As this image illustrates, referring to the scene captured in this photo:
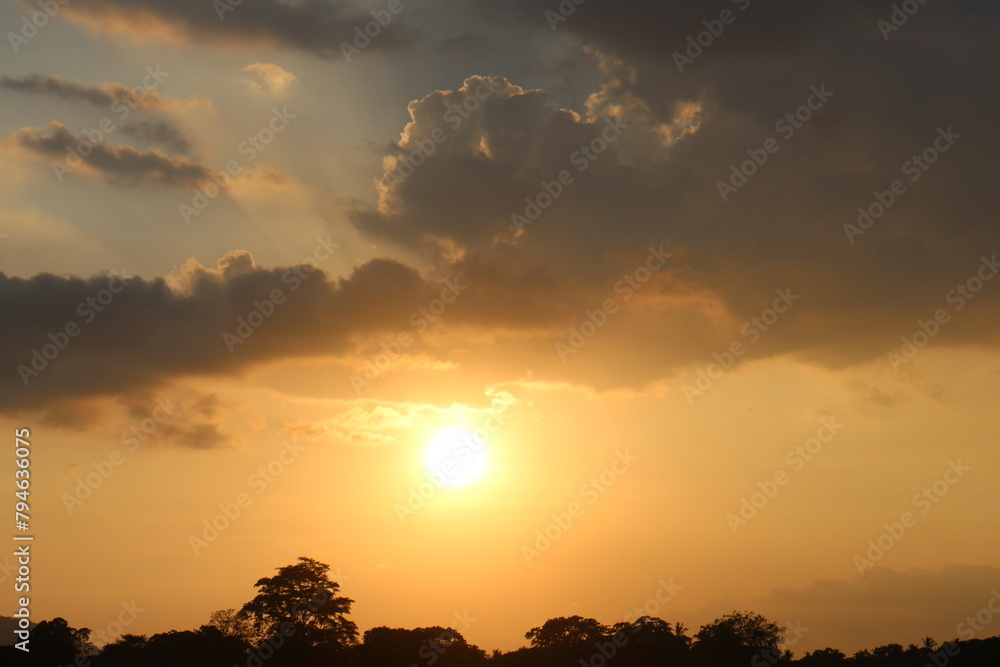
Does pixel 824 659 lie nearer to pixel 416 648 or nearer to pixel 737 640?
pixel 737 640

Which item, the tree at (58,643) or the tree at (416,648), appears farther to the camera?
the tree at (416,648)

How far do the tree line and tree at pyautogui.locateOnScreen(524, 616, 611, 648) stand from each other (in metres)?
0.15

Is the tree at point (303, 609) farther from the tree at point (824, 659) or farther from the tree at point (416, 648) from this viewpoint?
the tree at point (824, 659)

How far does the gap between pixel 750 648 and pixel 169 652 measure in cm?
7864

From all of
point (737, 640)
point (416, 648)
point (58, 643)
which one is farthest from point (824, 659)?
point (58, 643)

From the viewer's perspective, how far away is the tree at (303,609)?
121 metres

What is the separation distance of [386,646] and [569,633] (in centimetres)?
2735

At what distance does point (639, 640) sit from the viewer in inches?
5187

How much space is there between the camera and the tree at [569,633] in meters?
136

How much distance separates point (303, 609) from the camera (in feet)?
405

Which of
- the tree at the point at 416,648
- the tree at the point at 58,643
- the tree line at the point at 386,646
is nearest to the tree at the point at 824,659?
the tree line at the point at 386,646

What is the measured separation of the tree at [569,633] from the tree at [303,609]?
1202 inches

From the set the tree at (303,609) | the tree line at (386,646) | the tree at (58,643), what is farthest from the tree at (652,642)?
the tree at (58,643)

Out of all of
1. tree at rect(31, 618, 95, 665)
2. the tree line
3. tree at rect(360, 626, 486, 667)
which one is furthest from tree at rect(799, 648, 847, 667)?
tree at rect(31, 618, 95, 665)
